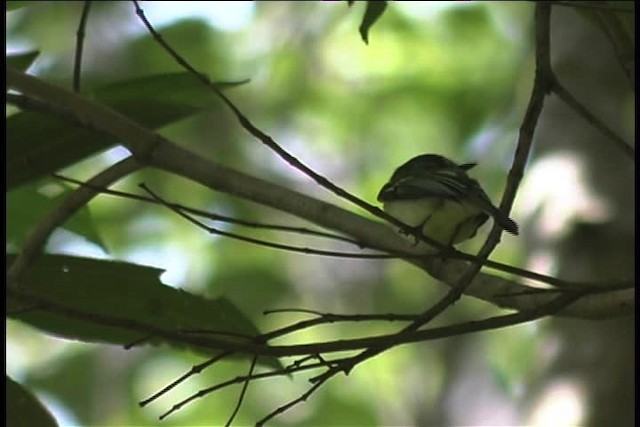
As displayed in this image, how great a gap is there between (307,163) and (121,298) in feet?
7.51

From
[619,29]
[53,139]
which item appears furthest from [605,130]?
[53,139]

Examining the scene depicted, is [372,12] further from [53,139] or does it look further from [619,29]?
[53,139]

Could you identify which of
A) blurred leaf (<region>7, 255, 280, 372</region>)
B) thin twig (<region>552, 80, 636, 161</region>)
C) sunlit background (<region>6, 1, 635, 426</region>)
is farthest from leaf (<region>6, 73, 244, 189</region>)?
sunlit background (<region>6, 1, 635, 426</region>)

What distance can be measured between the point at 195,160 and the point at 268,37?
2752mm

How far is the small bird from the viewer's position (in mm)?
1391

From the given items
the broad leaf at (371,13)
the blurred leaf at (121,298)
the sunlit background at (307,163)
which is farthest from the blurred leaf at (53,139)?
the sunlit background at (307,163)

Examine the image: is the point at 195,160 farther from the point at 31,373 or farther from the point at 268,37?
the point at 268,37

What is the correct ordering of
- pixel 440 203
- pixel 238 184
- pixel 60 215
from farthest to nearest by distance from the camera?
pixel 440 203 → pixel 60 215 → pixel 238 184

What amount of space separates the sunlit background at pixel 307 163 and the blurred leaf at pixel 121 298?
1258 millimetres

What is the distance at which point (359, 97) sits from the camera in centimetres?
382

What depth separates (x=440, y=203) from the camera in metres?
1.43

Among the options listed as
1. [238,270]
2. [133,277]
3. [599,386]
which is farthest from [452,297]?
[238,270]

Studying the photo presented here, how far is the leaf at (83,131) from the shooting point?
4.21ft

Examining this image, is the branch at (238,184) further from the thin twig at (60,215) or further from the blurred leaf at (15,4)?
the blurred leaf at (15,4)
